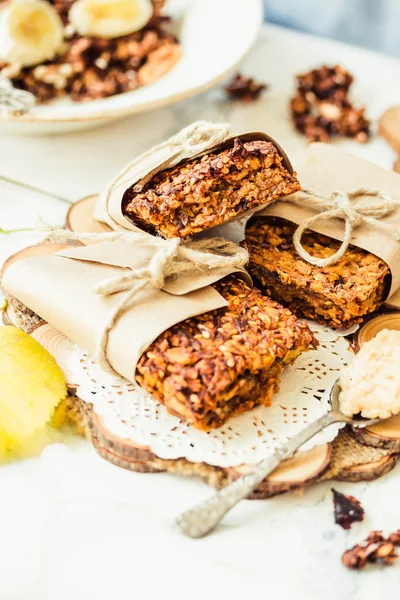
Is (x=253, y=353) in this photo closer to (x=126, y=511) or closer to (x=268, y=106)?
(x=126, y=511)

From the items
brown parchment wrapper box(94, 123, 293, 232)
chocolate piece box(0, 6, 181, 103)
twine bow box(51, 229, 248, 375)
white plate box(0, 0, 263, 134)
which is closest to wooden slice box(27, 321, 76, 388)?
twine bow box(51, 229, 248, 375)

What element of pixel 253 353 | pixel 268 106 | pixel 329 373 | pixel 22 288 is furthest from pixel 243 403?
pixel 268 106

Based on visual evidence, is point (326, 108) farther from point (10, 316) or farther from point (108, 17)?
point (10, 316)

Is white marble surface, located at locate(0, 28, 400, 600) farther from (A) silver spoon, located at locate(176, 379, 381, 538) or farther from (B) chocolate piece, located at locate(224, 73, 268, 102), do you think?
(B) chocolate piece, located at locate(224, 73, 268, 102)

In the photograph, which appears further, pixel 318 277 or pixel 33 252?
pixel 33 252

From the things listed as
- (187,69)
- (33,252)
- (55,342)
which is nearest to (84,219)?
(33,252)

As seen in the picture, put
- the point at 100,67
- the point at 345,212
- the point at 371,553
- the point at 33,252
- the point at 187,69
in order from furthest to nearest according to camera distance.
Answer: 1. the point at 100,67
2. the point at 187,69
3. the point at 33,252
4. the point at 345,212
5. the point at 371,553
